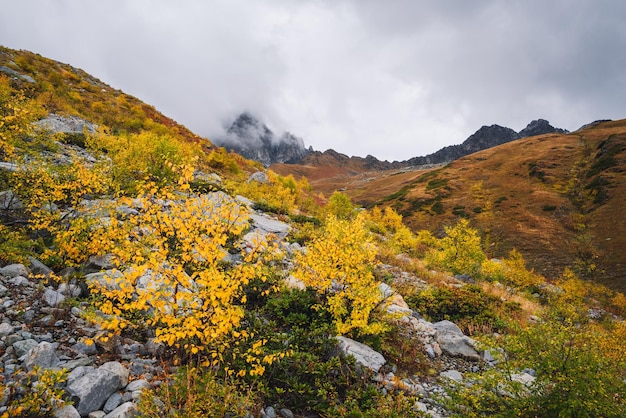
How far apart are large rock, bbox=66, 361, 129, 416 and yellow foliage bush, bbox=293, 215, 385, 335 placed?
4258 millimetres

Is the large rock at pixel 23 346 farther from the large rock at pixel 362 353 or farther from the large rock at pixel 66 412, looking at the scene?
the large rock at pixel 362 353

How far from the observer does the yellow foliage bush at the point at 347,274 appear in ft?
24.5

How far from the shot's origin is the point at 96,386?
4.38 meters

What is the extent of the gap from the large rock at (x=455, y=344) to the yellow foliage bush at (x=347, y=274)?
2643 millimetres

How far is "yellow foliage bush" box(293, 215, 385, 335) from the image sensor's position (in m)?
7.47

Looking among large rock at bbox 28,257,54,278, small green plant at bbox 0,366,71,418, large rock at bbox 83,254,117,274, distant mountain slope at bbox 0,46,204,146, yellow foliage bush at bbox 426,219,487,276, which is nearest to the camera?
small green plant at bbox 0,366,71,418

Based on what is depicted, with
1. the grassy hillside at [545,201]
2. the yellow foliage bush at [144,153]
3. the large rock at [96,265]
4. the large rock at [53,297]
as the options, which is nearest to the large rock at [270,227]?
the yellow foliage bush at [144,153]

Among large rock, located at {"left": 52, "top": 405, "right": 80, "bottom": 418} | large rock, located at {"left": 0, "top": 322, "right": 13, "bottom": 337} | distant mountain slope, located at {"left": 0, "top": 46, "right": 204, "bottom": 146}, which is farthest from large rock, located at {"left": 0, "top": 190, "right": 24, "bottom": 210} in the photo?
distant mountain slope, located at {"left": 0, "top": 46, "right": 204, "bottom": 146}

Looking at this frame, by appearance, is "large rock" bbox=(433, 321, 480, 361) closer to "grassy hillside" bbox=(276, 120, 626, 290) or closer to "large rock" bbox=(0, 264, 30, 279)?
"large rock" bbox=(0, 264, 30, 279)

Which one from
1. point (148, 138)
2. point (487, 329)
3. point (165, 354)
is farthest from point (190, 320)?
point (148, 138)

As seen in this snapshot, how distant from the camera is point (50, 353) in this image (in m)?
4.62

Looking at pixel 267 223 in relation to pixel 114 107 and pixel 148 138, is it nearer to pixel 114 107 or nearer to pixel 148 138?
pixel 148 138

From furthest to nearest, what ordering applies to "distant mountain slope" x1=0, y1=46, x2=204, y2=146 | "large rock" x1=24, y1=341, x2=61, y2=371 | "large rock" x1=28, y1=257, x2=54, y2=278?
"distant mountain slope" x1=0, y1=46, x2=204, y2=146 → "large rock" x1=28, y1=257, x2=54, y2=278 → "large rock" x1=24, y1=341, x2=61, y2=371

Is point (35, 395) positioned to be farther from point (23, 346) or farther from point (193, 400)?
point (193, 400)
